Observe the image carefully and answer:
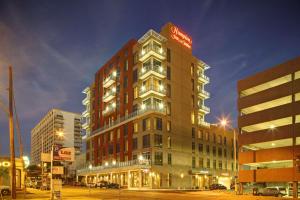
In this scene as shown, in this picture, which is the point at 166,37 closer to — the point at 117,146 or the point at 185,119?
the point at 185,119

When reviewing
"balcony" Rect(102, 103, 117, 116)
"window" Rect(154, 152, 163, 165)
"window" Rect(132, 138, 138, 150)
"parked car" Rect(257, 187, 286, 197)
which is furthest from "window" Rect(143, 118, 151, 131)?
"parked car" Rect(257, 187, 286, 197)

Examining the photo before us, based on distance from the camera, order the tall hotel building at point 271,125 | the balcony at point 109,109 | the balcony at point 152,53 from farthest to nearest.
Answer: the balcony at point 109,109
the balcony at point 152,53
the tall hotel building at point 271,125

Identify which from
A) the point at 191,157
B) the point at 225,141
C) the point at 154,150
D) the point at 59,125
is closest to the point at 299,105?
the point at 154,150

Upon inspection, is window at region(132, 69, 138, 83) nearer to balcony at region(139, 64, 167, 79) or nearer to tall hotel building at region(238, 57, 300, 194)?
balcony at region(139, 64, 167, 79)

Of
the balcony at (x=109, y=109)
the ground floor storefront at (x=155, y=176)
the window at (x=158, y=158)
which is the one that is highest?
the balcony at (x=109, y=109)

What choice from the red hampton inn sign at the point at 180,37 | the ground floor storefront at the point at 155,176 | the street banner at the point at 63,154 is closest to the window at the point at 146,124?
the ground floor storefront at the point at 155,176

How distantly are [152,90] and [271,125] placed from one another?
88.3 ft

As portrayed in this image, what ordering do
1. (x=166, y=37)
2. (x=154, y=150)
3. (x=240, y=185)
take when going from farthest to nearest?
(x=166, y=37) → (x=154, y=150) → (x=240, y=185)

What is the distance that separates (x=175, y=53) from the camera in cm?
7969

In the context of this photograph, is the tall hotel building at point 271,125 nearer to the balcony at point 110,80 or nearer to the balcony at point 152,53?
the balcony at point 152,53

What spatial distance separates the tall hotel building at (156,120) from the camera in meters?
71.3

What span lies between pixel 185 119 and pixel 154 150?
44.7ft

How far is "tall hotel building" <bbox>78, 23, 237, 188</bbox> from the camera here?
234ft

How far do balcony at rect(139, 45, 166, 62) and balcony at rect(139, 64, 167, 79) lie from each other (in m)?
2.24
